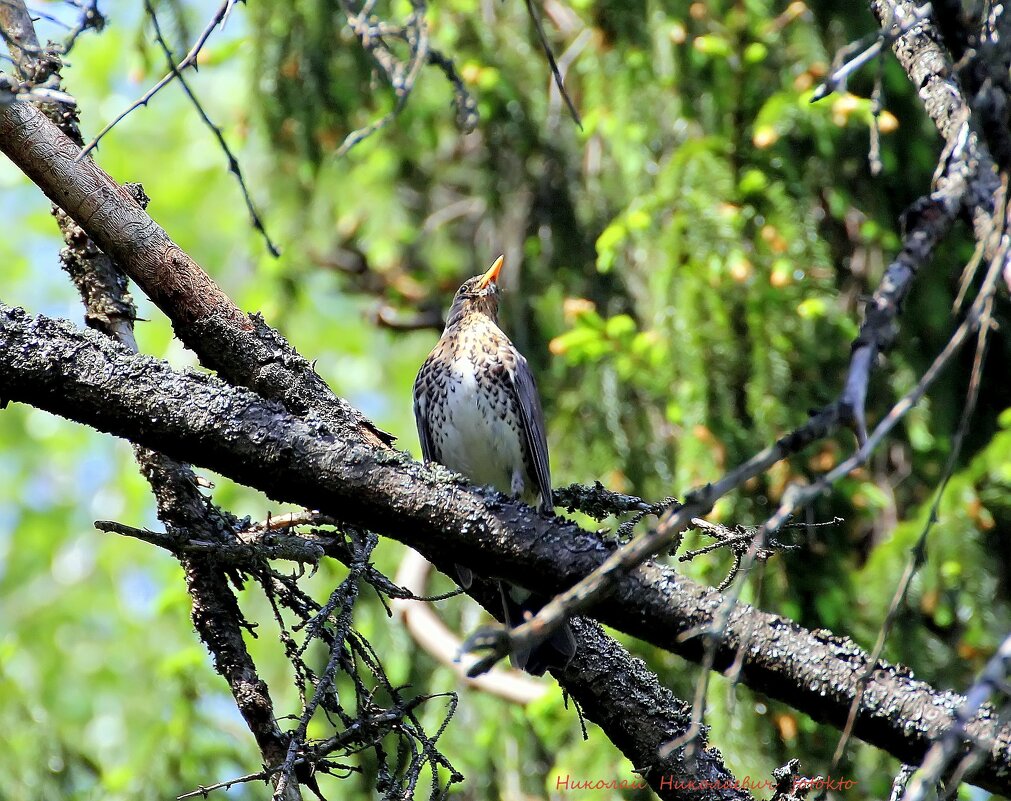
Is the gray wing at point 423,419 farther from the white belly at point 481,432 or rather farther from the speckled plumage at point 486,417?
the white belly at point 481,432

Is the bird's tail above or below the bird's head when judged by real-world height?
below

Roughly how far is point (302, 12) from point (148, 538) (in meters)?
3.52

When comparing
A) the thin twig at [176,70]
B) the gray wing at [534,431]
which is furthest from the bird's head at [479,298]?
the thin twig at [176,70]

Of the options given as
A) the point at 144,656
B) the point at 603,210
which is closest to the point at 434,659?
the point at 603,210

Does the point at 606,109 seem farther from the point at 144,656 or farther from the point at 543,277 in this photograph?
the point at 144,656

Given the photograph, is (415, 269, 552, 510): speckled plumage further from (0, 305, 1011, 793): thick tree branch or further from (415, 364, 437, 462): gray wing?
(0, 305, 1011, 793): thick tree branch

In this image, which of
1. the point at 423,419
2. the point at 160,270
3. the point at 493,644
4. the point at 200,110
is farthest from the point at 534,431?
the point at 493,644

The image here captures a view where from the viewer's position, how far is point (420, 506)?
209cm

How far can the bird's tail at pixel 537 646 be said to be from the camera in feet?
8.08

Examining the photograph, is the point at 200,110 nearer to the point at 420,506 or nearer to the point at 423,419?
the point at 420,506

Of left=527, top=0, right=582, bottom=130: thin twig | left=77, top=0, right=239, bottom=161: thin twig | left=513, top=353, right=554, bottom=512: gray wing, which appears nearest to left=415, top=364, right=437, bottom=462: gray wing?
left=513, top=353, right=554, bottom=512: gray wing

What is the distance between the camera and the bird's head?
4.35 metres

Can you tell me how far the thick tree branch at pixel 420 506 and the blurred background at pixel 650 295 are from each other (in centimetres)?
128

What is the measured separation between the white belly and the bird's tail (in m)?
0.98
